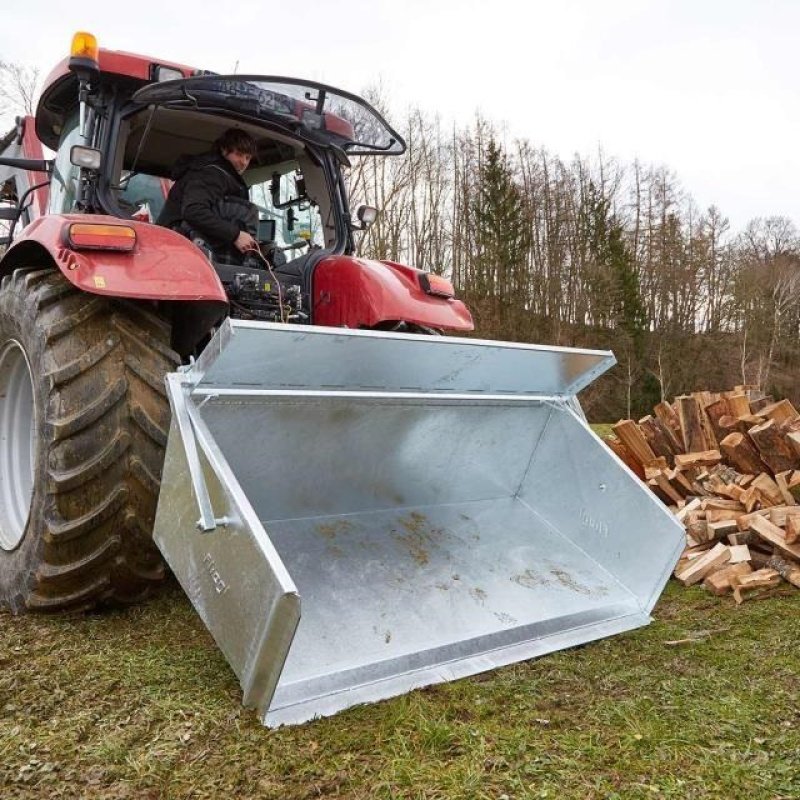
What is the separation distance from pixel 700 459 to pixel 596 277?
954 inches

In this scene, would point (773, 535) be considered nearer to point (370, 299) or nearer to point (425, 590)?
point (425, 590)

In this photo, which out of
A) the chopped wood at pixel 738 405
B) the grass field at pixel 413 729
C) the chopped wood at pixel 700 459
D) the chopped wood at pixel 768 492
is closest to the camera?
the grass field at pixel 413 729

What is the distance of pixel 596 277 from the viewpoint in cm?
2745

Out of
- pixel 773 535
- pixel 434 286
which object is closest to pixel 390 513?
pixel 434 286

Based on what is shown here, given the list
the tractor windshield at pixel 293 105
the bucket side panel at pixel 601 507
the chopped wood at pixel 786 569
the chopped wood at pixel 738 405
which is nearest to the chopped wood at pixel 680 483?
the chopped wood at pixel 738 405

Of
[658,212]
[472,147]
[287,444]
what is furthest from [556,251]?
[287,444]

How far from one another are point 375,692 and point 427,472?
113 cm

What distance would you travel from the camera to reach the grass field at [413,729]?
5.07ft

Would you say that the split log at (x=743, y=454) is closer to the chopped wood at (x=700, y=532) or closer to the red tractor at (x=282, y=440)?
the chopped wood at (x=700, y=532)

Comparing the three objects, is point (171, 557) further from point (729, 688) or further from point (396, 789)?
point (729, 688)

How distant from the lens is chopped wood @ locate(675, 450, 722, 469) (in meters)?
4.28

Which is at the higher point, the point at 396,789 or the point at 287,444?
the point at 287,444

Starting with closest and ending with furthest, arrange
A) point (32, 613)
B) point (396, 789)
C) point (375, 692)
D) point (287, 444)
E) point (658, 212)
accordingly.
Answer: point (396, 789), point (375, 692), point (32, 613), point (287, 444), point (658, 212)

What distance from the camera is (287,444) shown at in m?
2.62
